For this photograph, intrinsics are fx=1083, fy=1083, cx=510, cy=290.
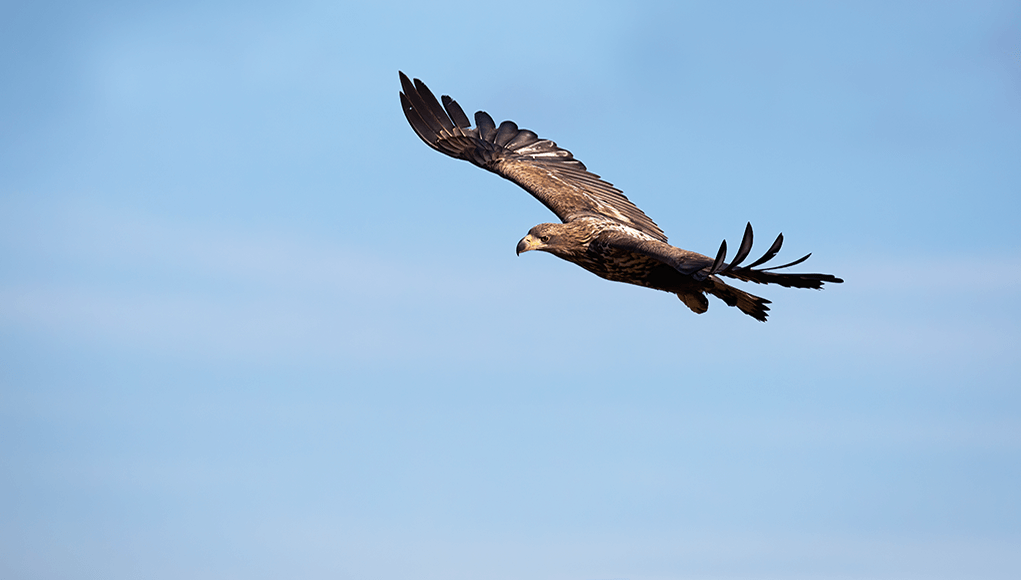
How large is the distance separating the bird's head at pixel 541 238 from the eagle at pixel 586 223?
13 millimetres

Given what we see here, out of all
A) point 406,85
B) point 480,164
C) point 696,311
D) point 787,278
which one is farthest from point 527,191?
point 787,278

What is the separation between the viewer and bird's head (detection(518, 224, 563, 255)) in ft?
44.6

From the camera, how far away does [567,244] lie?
13609 millimetres

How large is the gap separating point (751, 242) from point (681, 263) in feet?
4.49

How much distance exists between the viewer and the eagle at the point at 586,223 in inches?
448

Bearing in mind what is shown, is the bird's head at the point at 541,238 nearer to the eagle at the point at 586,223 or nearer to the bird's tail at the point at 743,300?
the eagle at the point at 586,223

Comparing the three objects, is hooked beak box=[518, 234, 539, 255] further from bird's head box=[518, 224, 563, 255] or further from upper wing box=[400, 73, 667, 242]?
upper wing box=[400, 73, 667, 242]

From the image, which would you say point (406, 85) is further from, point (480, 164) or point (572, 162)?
point (572, 162)

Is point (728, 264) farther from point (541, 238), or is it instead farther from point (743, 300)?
point (541, 238)

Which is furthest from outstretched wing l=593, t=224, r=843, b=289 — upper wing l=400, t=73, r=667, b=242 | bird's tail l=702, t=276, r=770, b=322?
upper wing l=400, t=73, r=667, b=242

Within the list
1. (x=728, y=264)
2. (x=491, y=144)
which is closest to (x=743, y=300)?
(x=728, y=264)

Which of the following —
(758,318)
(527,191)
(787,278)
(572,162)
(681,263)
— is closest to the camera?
(787,278)

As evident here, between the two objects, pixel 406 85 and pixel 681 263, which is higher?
pixel 406 85

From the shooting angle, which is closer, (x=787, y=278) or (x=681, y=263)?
(x=787, y=278)
